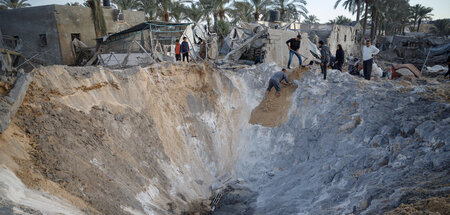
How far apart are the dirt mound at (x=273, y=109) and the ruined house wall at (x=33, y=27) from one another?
13.6 meters

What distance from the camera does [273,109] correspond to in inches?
388

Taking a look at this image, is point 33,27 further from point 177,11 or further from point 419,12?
point 419,12

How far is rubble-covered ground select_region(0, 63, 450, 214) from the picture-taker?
4816mm

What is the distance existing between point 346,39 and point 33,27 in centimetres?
2672

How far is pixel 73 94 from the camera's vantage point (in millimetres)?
6453

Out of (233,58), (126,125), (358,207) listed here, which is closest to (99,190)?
(126,125)

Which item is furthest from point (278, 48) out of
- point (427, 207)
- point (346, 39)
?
point (346, 39)

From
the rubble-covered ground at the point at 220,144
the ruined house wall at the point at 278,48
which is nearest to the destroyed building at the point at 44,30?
the ruined house wall at the point at 278,48

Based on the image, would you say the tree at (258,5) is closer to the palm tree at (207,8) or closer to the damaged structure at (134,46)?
the palm tree at (207,8)

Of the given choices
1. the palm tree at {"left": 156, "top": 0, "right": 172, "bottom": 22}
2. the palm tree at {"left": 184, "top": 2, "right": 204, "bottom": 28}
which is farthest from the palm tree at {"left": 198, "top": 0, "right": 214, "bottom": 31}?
the palm tree at {"left": 156, "top": 0, "right": 172, "bottom": 22}

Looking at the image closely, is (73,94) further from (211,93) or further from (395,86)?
(395,86)

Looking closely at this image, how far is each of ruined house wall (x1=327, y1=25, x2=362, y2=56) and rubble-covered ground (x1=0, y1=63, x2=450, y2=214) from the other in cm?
1627

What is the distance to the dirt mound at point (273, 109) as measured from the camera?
31.3 feet

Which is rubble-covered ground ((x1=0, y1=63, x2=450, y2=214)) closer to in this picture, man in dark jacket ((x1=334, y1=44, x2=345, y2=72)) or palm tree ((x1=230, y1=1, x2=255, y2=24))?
man in dark jacket ((x1=334, y1=44, x2=345, y2=72))
